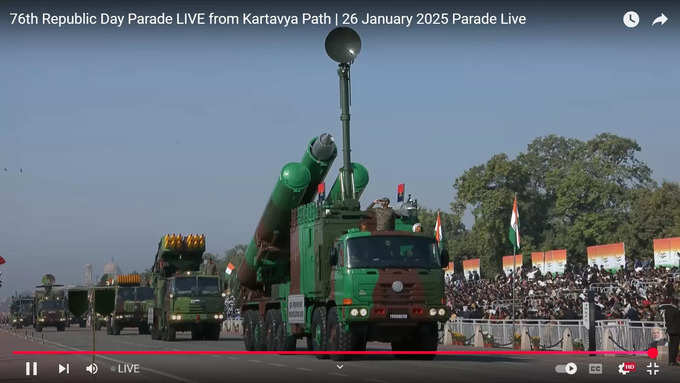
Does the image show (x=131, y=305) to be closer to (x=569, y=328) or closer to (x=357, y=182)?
(x=569, y=328)

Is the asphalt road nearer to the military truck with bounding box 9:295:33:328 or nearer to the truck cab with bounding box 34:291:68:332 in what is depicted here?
the truck cab with bounding box 34:291:68:332

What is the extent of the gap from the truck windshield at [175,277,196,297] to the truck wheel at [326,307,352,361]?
20442mm

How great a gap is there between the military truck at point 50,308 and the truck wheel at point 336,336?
51159mm

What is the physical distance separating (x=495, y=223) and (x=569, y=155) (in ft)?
47.7

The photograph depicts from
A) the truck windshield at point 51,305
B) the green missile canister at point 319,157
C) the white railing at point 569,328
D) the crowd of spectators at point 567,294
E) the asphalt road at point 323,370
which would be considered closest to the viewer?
the asphalt road at point 323,370

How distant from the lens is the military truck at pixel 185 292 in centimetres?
4647

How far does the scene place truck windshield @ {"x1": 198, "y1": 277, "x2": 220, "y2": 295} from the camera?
153 ft

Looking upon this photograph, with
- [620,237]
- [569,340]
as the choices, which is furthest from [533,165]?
[569,340]

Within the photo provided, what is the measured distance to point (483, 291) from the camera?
65688mm

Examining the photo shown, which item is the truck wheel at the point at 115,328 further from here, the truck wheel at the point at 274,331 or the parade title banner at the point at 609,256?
the truck wheel at the point at 274,331

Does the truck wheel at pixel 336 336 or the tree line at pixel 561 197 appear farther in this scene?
the tree line at pixel 561 197

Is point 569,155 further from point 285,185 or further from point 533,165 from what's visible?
point 285,185

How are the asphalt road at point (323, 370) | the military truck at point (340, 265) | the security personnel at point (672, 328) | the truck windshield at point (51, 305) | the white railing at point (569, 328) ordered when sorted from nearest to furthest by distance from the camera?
1. the asphalt road at point (323, 370)
2. the security personnel at point (672, 328)
3. the military truck at point (340, 265)
4. the white railing at point (569, 328)
5. the truck windshield at point (51, 305)

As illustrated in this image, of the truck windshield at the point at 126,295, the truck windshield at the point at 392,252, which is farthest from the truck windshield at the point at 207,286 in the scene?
the truck windshield at the point at 392,252
